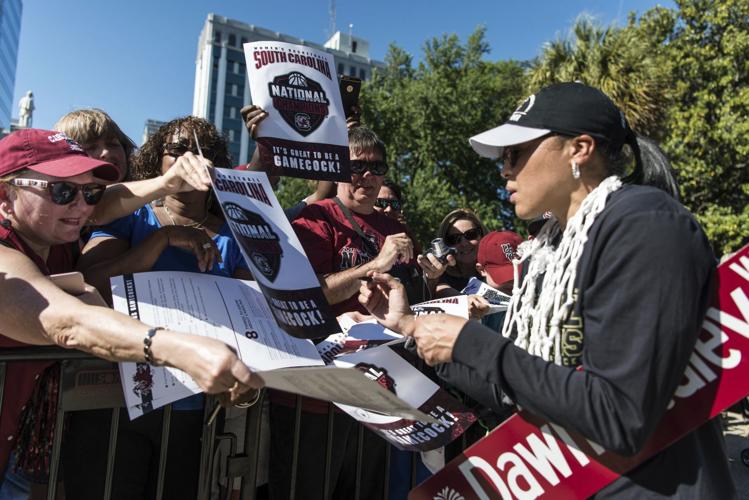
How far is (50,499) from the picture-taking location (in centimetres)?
200

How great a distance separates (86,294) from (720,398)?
1824mm

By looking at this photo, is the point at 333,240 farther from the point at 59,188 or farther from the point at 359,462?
the point at 59,188

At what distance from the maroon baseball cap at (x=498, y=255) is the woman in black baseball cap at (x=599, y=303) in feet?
6.10

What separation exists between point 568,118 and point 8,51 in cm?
10893

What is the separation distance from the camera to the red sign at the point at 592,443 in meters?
1.40

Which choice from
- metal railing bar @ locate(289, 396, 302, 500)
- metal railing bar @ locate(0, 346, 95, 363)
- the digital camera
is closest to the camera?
metal railing bar @ locate(0, 346, 95, 363)

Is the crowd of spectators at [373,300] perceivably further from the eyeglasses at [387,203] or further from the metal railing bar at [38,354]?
the eyeglasses at [387,203]

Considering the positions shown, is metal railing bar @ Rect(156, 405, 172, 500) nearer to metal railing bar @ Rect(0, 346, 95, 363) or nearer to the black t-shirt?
metal railing bar @ Rect(0, 346, 95, 363)

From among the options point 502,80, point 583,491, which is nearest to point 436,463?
point 583,491

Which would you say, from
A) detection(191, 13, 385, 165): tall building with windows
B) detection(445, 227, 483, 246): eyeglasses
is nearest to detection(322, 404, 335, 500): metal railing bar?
detection(445, 227, 483, 246): eyeglasses

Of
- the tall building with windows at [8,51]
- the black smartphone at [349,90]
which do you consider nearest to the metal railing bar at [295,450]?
the black smartphone at [349,90]

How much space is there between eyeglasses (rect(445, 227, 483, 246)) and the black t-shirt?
3017mm

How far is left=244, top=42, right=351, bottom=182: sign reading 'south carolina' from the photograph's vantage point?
2764 millimetres

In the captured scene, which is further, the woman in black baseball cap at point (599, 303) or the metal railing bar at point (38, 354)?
the metal railing bar at point (38, 354)
